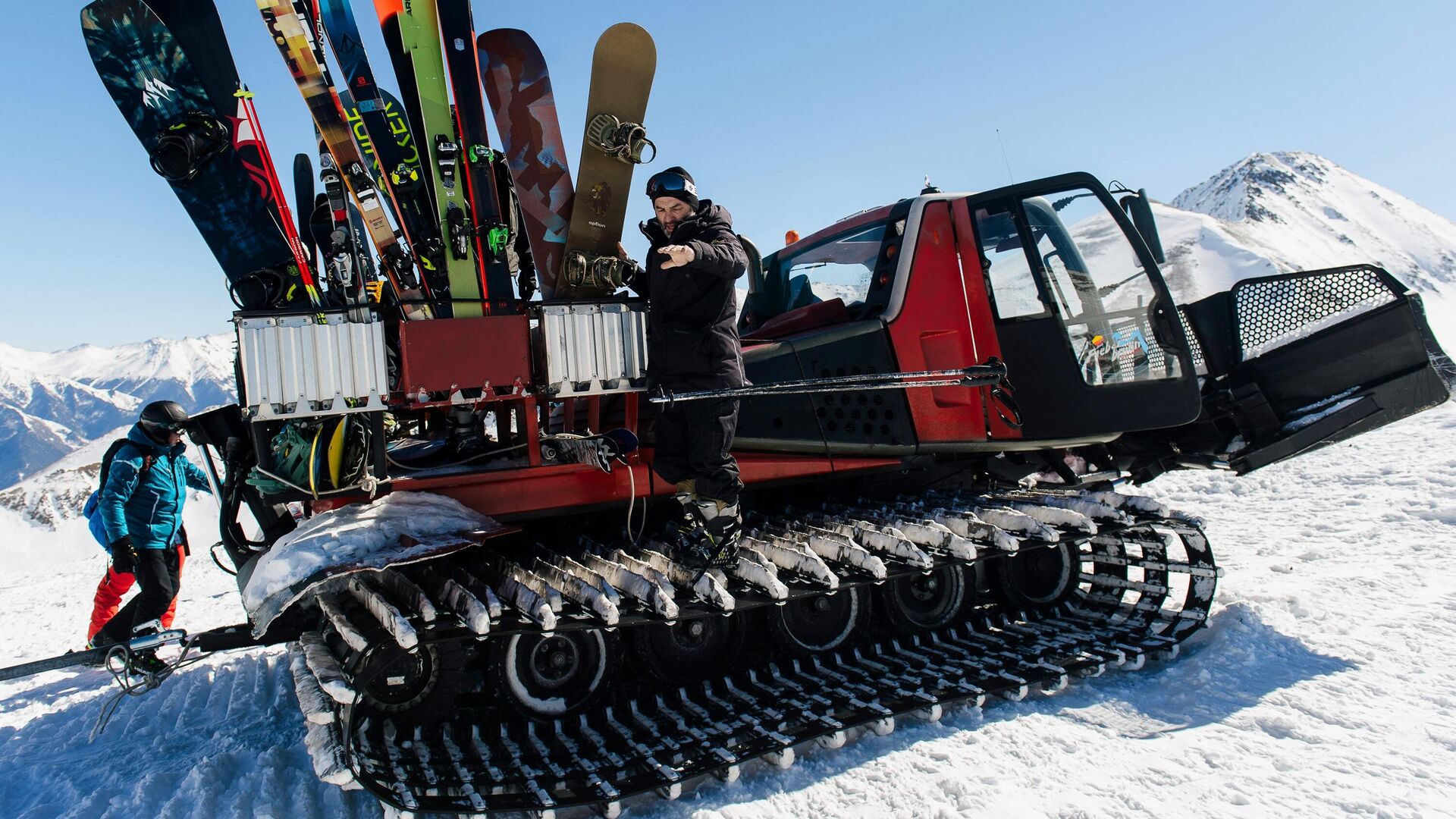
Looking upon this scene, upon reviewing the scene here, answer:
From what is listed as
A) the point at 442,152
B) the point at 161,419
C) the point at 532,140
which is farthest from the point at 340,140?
the point at 161,419

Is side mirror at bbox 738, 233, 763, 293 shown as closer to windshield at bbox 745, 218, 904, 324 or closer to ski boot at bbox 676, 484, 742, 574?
windshield at bbox 745, 218, 904, 324

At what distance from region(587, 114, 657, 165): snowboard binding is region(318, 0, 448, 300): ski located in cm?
95

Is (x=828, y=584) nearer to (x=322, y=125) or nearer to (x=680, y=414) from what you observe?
(x=680, y=414)

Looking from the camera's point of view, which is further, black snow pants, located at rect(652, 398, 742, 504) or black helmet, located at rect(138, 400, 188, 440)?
black helmet, located at rect(138, 400, 188, 440)

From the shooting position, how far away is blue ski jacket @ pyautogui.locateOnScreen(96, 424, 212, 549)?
519 cm

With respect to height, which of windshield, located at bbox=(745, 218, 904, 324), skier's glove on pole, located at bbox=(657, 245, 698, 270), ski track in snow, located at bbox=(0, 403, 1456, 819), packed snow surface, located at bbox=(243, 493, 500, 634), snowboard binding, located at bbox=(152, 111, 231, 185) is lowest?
ski track in snow, located at bbox=(0, 403, 1456, 819)

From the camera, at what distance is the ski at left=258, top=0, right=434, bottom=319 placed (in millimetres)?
3754

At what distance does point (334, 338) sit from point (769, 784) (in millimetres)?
2411

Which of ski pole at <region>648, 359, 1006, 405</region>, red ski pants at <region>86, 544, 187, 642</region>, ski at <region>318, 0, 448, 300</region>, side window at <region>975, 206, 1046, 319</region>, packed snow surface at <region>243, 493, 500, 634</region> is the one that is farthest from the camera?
red ski pants at <region>86, 544, 187, 642</region>

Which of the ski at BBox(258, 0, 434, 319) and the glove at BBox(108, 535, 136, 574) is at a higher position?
the ski at BBox(258, 0, 434, 319)

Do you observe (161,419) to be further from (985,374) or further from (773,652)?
(985,374)

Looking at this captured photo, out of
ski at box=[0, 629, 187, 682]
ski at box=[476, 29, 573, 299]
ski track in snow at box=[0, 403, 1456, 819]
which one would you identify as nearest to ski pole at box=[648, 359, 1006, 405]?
ski at box=[476, 29, 573, 299]

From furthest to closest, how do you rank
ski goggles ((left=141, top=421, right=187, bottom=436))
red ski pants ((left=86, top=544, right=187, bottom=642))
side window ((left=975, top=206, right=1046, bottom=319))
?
1. red ski pants ((left=86, top=544, right=187, bottom=642))
2. ski goggles ((left=141, top=421, right=187, bottom=436))
3. side window ((left=975, top=206, right=1046, bottom=319))

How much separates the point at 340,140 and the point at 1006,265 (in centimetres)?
346
